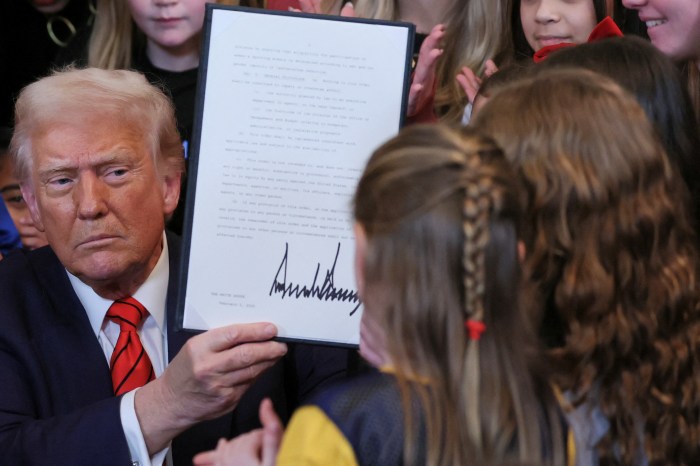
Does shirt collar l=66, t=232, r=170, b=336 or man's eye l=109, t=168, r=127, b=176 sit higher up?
man's eye l=109, t=168, r=127, b=176

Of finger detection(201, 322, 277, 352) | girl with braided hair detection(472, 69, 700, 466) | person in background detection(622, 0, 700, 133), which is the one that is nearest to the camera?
girl with braided hair detection(472, 69, 700, 466)

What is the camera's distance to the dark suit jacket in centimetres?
210

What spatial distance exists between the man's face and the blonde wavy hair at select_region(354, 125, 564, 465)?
0.95 m

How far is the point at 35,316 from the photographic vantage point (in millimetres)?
2273

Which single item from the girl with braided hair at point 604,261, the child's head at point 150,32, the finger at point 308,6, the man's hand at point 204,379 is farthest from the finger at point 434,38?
the girl with braided hair at point 604,261

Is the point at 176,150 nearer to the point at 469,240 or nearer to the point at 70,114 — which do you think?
the point at 70,114

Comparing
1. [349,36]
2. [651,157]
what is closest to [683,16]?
[349,36]

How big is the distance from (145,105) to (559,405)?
1211mm

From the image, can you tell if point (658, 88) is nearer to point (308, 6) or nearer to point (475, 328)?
point (475, 328)

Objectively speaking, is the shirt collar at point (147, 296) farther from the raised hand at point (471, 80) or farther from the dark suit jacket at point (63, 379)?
the raised hand at point (471, 80)

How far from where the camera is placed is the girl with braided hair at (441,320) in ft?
4.59

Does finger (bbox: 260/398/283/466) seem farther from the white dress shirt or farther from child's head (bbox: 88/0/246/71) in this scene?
child's head (bbox: 88/0/246/71)

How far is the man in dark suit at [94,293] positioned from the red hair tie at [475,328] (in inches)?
29.6

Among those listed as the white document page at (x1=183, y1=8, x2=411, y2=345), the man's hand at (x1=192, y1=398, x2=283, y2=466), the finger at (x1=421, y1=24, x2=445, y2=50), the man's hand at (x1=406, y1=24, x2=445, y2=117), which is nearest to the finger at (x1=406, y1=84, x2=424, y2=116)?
the man's hand at (x1=406, y1=24, x2=445, y2=117)
